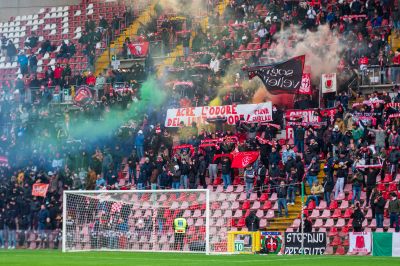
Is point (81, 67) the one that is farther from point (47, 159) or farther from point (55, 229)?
point (55, 229)

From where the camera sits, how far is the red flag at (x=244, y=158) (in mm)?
40188

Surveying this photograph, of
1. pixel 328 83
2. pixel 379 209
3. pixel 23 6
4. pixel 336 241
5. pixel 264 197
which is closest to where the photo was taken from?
pixel 336 241

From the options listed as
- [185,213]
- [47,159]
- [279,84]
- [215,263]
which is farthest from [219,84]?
[215,263]

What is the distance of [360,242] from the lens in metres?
33.4

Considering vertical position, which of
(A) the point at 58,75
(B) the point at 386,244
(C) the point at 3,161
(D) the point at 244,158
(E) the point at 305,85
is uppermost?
(A) the point at 58,75

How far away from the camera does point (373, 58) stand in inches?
1652

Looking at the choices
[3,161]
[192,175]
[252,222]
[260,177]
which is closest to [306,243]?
[252,222]

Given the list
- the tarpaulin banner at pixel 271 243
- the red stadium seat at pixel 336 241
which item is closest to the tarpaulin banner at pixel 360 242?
the red stadium seat at pixel 336 241

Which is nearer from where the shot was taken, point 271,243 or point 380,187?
point 271,243

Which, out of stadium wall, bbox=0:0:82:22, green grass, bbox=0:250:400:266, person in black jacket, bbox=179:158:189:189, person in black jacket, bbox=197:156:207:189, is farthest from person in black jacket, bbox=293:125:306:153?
stadium wall, bbox=0:0:82:22

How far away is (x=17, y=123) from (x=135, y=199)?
17721mm

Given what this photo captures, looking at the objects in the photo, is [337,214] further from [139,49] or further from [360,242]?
[139,49]

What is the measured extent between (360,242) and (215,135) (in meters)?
10.6

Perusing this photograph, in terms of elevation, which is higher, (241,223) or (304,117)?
(304,117)
